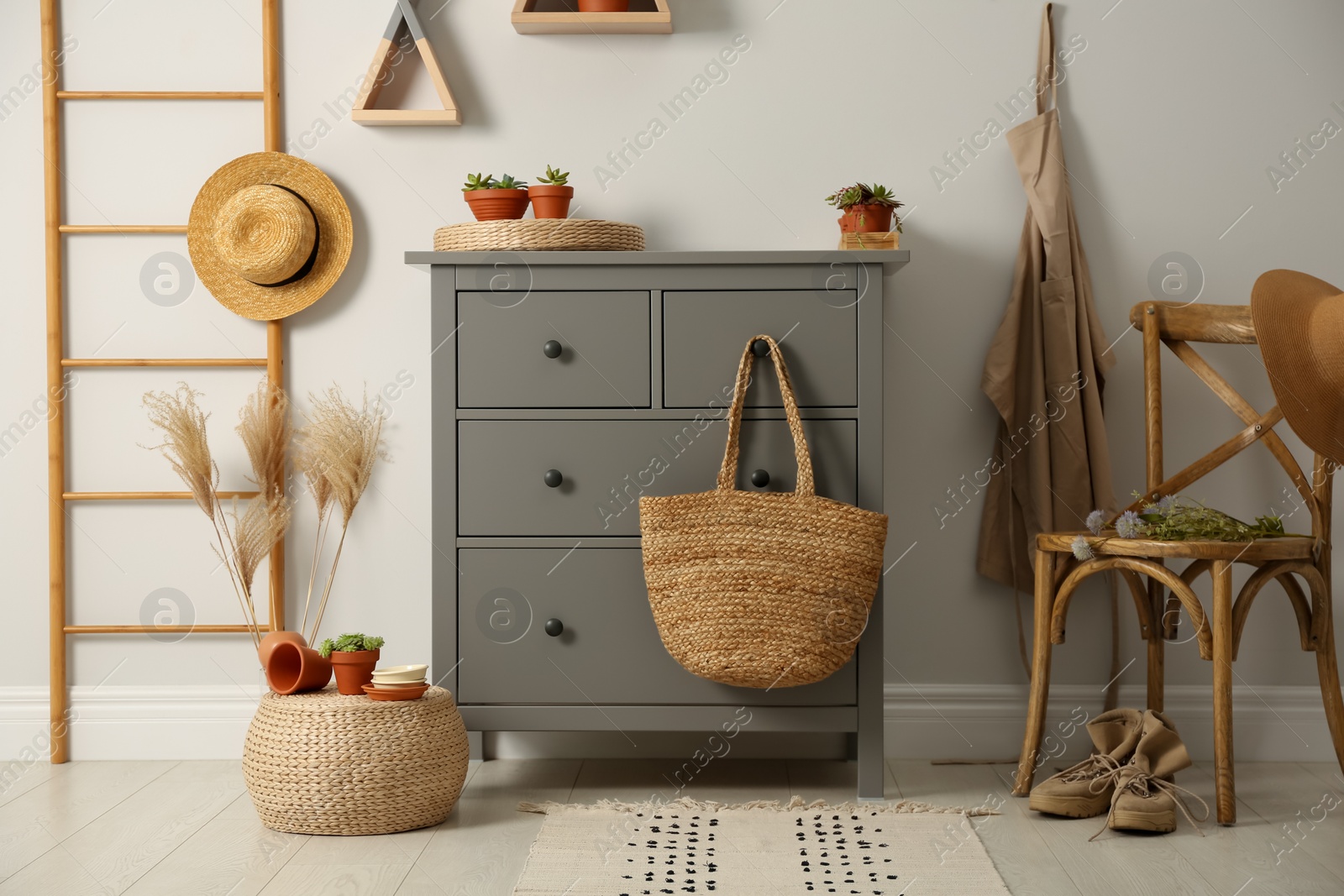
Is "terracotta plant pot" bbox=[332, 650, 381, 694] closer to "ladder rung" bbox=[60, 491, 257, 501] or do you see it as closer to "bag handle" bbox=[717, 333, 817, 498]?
"ladder rung" bbox=[60, 491, 257, 501]

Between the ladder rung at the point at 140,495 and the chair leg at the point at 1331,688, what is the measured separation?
252 centimetres

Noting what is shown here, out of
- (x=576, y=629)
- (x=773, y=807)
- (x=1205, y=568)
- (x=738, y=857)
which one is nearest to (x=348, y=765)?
(x=576, y=629)

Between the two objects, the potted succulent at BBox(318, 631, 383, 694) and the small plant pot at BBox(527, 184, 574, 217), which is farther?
the small plant pot at BBox(527, 184, 574, 217)

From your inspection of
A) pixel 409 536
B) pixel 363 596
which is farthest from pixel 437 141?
pixel 363 596

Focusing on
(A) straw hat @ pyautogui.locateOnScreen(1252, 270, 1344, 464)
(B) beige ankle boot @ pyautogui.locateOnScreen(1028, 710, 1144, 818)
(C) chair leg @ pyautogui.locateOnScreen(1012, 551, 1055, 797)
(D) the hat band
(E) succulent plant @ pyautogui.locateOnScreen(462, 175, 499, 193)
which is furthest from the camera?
(D) the hat band

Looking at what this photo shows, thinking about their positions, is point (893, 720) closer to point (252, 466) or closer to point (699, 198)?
point (699, 198)

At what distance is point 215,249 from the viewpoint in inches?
98.0

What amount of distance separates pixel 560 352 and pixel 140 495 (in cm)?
123

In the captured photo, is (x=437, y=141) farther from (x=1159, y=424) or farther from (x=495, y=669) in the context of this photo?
(x=1159, y=424)

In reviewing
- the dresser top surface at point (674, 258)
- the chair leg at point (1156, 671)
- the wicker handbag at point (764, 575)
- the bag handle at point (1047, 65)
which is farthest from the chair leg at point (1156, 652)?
the bag handle at point (1047, 65)

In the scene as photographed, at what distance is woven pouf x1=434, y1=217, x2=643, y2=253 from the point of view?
2.14m

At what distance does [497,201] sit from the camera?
223 centimetres

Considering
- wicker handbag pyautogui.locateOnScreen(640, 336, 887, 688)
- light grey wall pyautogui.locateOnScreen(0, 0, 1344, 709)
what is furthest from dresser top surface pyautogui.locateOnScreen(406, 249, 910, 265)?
light grey wall pyautogui.locateOnScreen(0, 0, 1344, 709)

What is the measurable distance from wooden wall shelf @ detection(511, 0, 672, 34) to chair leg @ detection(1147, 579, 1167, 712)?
179 centimetres
